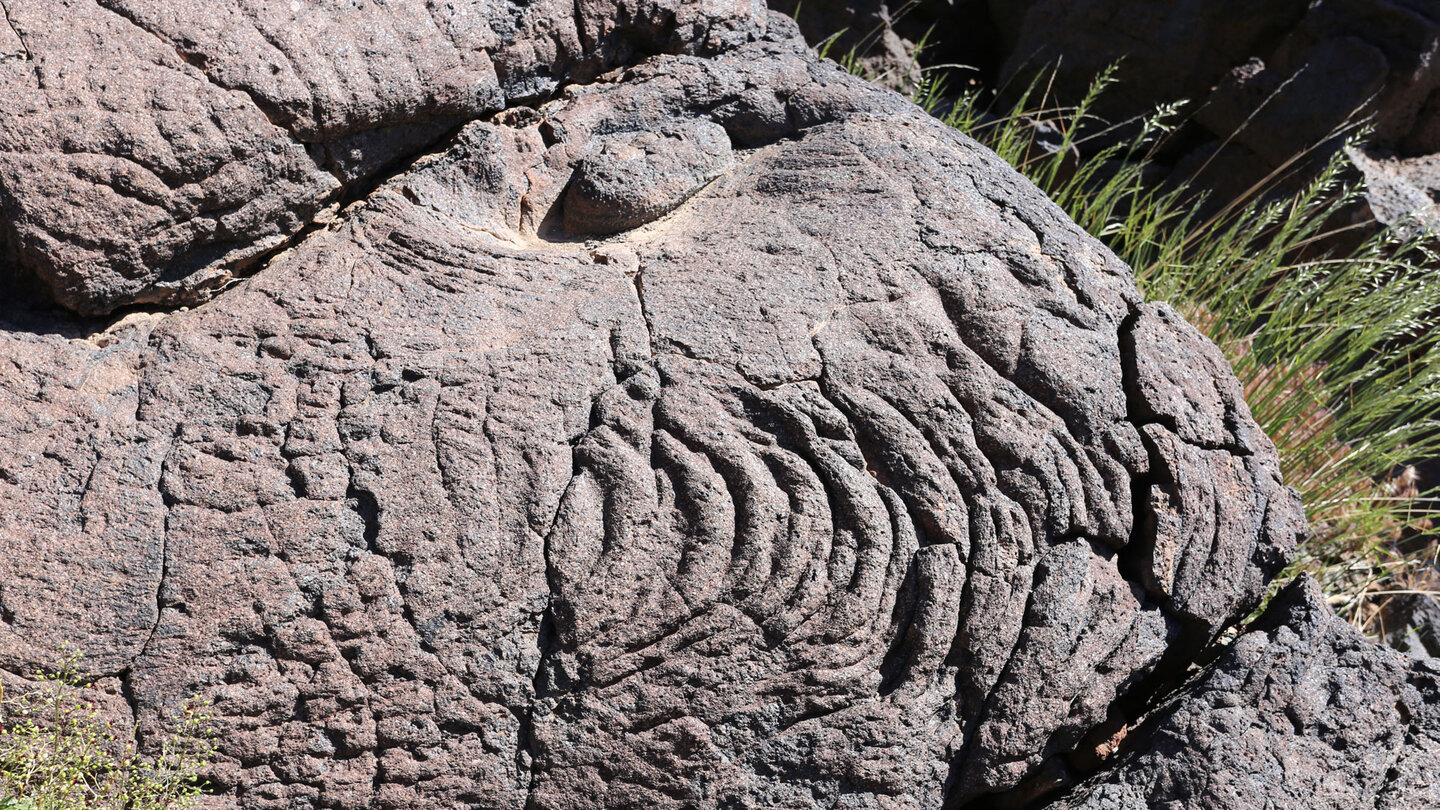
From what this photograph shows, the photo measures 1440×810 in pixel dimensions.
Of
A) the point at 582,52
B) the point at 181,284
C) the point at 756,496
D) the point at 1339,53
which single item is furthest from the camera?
the point at 1339,53

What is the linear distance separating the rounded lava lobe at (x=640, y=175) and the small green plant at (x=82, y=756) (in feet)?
4.07

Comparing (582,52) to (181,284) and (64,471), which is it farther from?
(64,471)

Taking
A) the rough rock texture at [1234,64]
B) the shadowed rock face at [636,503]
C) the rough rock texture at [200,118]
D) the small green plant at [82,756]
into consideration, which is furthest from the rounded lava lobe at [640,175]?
the rough rock texture at [1234,64]

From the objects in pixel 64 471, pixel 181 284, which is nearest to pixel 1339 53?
pixel 181 284

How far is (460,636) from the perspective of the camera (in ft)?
5.86

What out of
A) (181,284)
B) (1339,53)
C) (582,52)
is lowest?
(181,284)

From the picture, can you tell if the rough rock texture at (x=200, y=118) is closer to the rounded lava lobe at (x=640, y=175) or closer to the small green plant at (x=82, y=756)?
the rounded lava lobe at (x=640, y=175)

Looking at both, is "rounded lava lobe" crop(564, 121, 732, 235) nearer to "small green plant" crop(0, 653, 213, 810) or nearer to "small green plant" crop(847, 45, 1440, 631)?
"small green plant" crop(0, 653, 213, 810)

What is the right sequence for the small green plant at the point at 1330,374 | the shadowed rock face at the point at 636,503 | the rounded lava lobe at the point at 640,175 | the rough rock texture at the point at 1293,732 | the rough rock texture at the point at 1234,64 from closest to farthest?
the shadowed rock face at the point at 636,503 < the rough rock texture at the point at 1293,732 < the rounded lava lobe at the point at 640,175 < the small green plant at the point at 1330,374 < the rough rock texture at the point at 1234,64

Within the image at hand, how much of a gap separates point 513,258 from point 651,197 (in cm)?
36

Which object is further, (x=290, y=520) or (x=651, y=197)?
(x=651, y=197)

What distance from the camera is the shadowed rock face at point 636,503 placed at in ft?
5.75

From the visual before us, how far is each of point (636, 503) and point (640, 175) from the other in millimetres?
822

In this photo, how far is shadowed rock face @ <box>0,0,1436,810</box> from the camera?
5.75 feet
